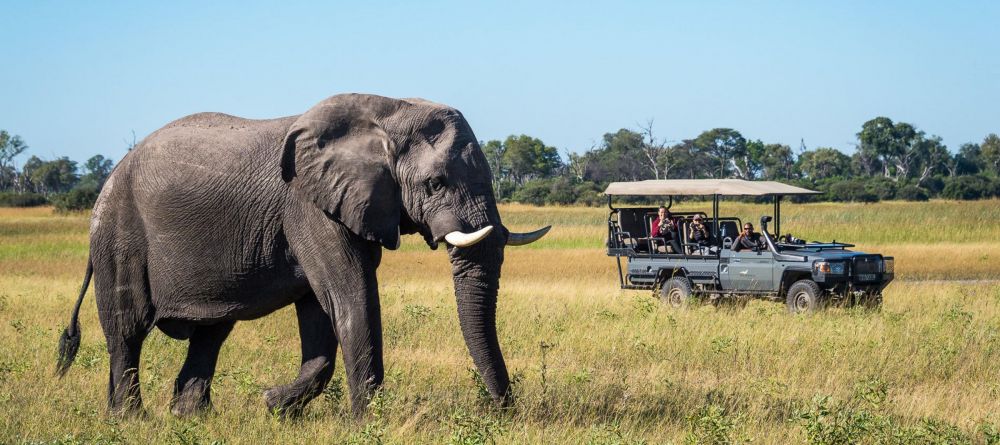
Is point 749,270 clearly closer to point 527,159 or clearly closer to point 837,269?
point 837,269

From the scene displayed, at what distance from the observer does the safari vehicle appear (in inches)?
666

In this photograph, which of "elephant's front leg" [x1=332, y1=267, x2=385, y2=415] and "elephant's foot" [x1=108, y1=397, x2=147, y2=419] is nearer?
"elephant's front leg" [x1=332, y1=267, x2=385, y2=415]

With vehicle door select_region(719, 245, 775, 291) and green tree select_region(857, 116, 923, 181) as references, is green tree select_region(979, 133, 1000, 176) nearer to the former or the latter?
green tree select_region(857, 116, 923, 181)

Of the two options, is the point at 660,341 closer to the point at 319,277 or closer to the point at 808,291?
the point at 808,291

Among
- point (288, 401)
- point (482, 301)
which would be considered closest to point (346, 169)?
point (482, 301)

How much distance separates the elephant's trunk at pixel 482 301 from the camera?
8031 millimetres

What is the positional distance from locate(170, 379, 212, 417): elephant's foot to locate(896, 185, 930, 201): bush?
78129mm

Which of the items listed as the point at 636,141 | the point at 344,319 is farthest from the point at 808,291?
the point at 636,141

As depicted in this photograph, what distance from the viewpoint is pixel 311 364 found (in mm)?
8852

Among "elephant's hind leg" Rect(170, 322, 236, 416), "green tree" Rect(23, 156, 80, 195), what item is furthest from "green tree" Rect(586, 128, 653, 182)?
"elephant's hind leg" Rect(170, 322, 236, 416)

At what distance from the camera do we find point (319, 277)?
326 inches

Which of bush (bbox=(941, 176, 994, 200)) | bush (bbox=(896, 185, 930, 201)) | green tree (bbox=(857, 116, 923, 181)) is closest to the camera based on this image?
bush (bbox=(896, 185, 930, 201))

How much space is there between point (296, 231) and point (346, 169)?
0.59m

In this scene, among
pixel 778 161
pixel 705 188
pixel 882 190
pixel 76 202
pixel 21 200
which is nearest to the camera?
pixel 705 188
